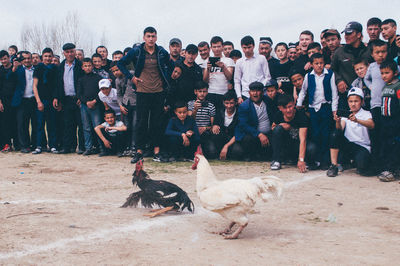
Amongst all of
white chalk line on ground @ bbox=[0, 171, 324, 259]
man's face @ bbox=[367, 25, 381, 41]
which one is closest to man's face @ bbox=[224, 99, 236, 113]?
man's face @ bbox=[367, 25, 381, 41]

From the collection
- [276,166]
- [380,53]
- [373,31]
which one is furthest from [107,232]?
[373,31]

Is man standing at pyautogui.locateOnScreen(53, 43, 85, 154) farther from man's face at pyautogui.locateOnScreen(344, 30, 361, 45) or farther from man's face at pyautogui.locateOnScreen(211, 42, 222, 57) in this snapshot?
man's face at pyautogui.locateOnScreen(344, 30, 361, 45)

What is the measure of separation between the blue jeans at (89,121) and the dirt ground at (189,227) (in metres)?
2.54

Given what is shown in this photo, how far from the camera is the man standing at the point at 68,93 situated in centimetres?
906

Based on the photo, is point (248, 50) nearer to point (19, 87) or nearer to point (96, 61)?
point (96, 61)

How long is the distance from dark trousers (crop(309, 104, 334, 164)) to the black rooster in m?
3.41

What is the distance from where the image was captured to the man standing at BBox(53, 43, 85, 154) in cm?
906

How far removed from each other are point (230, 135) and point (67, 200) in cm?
401

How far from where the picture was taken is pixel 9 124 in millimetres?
9789

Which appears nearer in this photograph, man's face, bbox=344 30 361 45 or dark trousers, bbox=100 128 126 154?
man's face, bbox=344 30 361 45

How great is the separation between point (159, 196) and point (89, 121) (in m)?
4.99

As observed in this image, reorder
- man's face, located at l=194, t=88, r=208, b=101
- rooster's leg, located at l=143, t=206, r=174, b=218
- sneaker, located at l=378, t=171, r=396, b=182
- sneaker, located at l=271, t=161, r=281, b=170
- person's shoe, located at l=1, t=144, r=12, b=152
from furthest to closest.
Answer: person's shoe, located at l=1, t=144, r=12, b=152, man's face, located at l=194, t=88, r=208, b=101, sneaker, located at l=271, t=161, r=281, b=170, sneaker, located at l=378, t=171, r=396, b=182, rooster's leg, located at l=143, t=206, r=174, b=218

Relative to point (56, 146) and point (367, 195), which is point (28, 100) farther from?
point (367, 195)

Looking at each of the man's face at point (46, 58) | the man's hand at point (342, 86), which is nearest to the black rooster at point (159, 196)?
the man's hand at point (342, 86)
